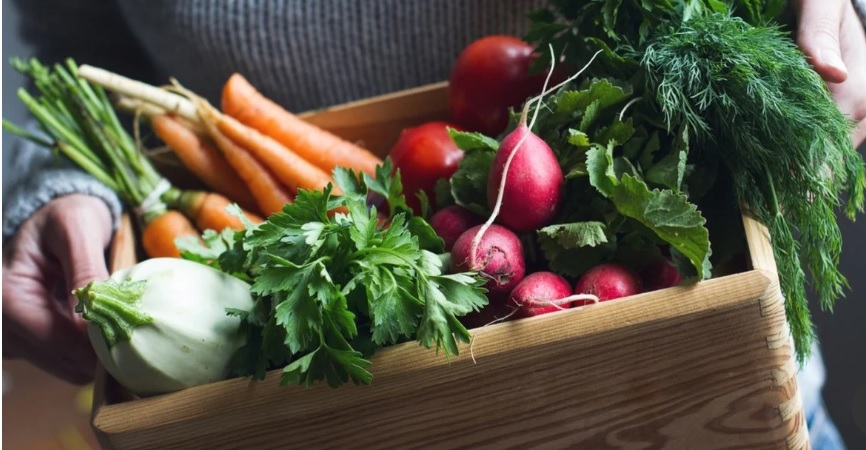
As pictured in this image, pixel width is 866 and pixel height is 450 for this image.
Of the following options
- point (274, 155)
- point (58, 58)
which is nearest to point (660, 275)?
point (274, 155)

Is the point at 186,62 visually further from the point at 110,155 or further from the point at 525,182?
the point at 525,182

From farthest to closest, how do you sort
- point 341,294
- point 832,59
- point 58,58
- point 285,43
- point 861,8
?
1. point 58,58
2. point 285,43
3. point 861,8
4. point 832,59
5. point 341,294

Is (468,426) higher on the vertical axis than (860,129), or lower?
lower

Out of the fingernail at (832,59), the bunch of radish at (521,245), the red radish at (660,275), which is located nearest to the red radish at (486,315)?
the bunch of radish at (521,245)

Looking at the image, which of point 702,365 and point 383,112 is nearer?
point 702,365

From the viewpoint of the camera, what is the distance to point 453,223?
0.60 metres

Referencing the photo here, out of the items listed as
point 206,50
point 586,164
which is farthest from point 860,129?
point 206,50

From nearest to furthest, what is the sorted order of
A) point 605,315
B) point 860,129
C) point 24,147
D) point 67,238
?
point 605,315 < point 860,129 < point 67,238 < point 24,147

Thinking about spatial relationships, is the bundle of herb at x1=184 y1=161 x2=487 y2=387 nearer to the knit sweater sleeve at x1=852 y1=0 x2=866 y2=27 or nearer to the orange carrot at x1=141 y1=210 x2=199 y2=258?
the orange carrot at x1=141 y1=210 x2=199 y2=258

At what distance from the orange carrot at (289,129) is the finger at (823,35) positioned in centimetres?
49

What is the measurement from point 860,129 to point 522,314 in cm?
42

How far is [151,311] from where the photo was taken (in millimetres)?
510

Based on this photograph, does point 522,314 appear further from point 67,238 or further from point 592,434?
point 67,238

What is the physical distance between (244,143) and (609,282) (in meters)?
0.54
